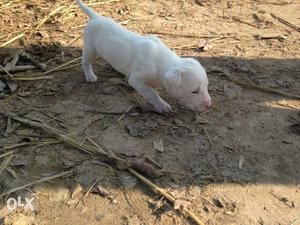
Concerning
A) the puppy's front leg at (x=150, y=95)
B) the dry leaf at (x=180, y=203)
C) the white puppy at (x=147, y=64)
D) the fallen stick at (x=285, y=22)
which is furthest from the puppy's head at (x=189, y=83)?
the fallen stick at (x=285, y=22)

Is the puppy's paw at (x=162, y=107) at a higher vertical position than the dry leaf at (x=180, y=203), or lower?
lower

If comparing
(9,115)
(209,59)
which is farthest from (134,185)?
(209,59)

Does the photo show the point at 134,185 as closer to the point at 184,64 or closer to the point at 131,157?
the point at 131,157

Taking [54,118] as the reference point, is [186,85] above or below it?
above

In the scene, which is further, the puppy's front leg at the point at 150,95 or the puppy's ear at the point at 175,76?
the puppy's front leg at the point at 150,95

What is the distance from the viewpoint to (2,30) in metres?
5.83

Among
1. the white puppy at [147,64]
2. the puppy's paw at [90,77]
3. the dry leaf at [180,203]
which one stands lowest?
the puppy's paw at [90,77]

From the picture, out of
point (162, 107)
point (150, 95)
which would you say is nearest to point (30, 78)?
point (150, 95)

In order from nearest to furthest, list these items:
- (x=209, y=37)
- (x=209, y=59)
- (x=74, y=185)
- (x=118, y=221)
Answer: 1. (x=118, y=221)
2. (x=74, y=185)
3. (x=209, y=59)
4. (x=209, y=37)

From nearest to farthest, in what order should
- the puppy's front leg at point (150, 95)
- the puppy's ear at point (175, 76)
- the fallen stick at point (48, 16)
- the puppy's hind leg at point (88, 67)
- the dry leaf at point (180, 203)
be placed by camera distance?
1. the dry leaf at point (180, 203)
2. the puppy's ear at point (175, 76)
3. the puppy's front leg at point (150, 95)
4. the puppy's hind leg at point (88, 67)
5. the fallen stick at point (48, 16)

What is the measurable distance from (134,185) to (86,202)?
0.38m

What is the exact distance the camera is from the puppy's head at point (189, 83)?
158 inches

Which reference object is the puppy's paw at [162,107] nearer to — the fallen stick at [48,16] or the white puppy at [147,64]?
the white puppy at [147,64]

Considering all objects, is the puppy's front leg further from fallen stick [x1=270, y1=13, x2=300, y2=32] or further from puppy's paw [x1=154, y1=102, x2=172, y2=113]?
fallen stick [x1=270, y1=13, x2=300, y2=32]
